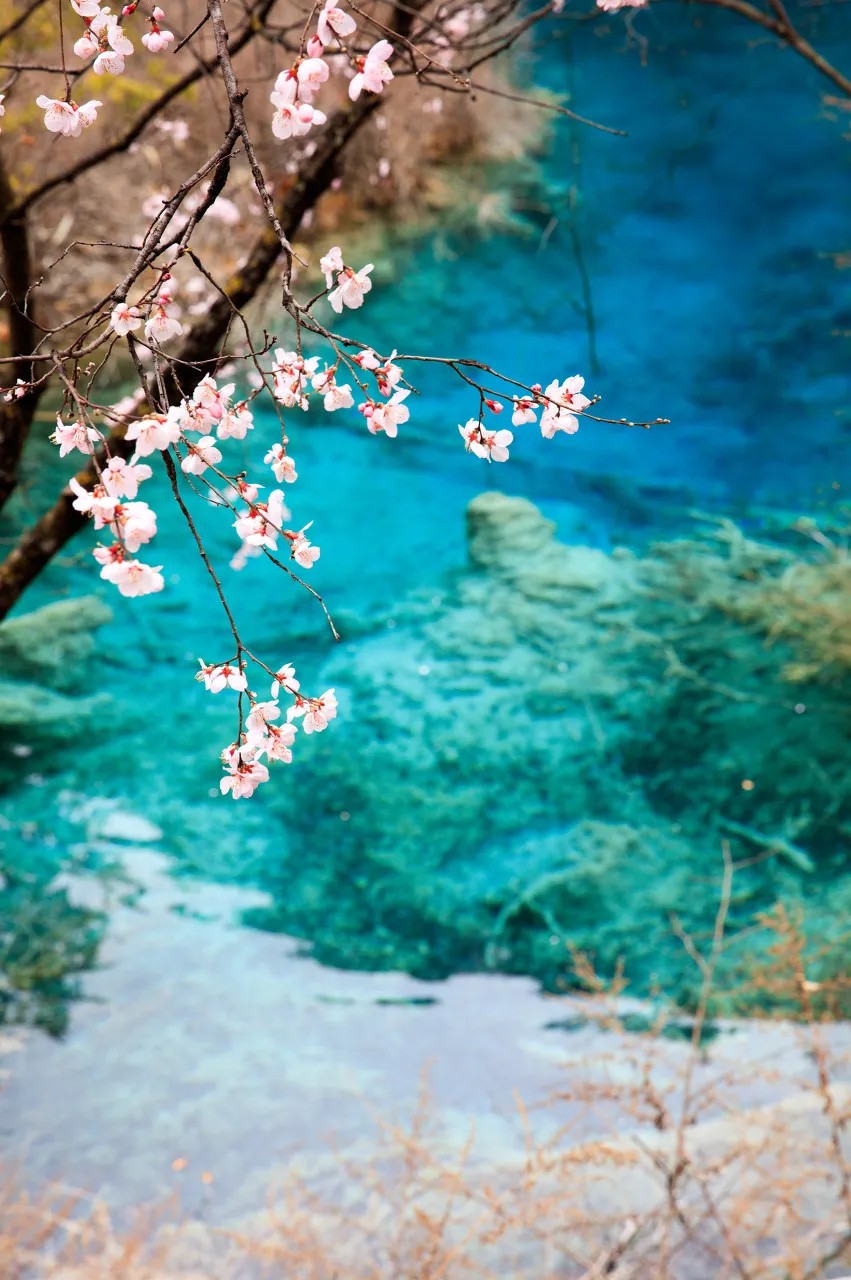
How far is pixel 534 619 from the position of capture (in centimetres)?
283

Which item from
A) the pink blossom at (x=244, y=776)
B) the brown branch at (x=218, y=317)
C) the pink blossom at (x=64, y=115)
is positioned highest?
the brown branch at (x=218, y=317)

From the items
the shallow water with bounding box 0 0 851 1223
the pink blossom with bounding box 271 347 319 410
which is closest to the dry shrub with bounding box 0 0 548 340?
the shallow water with bounding box 0 0 851 1223

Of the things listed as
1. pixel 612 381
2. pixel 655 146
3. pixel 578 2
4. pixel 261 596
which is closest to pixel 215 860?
pixel 261 596

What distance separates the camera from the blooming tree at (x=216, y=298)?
0.67 meters

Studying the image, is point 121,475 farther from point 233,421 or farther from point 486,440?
point 486,440

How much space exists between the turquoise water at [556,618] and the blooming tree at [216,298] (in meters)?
0.16

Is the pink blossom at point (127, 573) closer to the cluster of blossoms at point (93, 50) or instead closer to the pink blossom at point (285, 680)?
the pink blossom at point (285, 680)

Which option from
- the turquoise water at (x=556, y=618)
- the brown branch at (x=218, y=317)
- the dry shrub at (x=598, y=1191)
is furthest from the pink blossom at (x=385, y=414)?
the turquoise water at (x=556, y=618)

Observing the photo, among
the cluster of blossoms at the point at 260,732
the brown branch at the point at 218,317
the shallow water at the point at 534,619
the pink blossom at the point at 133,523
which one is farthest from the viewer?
the shallow water at the point at 534,619

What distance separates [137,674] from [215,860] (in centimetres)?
56

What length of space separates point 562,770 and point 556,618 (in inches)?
16.9

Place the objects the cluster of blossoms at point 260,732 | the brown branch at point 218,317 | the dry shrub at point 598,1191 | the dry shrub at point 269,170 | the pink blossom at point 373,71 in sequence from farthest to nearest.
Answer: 1. the dry shrub at point 269,170
2. the dry shrub at point 598,1191
3. the brown branch at point 218,317
4. the cluster of blossoms at point 260,732
5. the pink blossom at point 373,71

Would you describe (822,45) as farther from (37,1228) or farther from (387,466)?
(37,1228)

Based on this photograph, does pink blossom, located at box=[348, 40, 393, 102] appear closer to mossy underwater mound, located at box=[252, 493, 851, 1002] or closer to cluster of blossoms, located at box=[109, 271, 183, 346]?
cluster of blossoms, located at box=[109, 271, 183, 346]
